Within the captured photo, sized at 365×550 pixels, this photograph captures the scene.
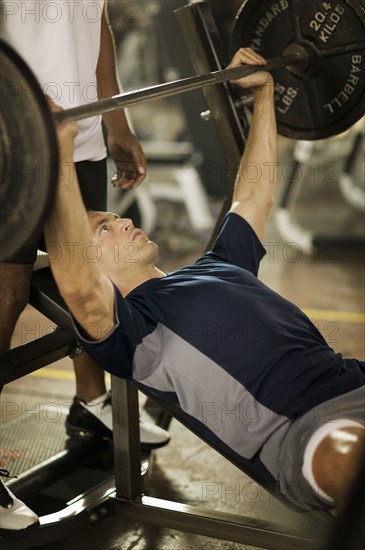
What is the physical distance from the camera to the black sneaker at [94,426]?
2545 mm

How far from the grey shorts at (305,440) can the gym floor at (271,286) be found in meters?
0.51

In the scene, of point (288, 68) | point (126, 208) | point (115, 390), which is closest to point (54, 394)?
point (115, 390)

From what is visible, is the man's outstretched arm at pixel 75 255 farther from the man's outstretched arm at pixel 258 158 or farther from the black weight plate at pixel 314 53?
the black weight plate at pixel 314 53

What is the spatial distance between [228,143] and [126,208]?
2481 millimetres

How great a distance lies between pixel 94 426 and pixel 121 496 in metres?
0.42

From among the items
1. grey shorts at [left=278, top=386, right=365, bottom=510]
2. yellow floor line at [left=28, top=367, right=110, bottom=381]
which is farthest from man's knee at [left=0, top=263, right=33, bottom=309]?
yellow floor line at [left=28, top=367, right=110, bottom=381]

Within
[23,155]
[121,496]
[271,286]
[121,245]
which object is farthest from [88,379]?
[271,286]

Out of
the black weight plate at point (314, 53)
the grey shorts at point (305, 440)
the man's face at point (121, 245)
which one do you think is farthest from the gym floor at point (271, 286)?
the black weight plate at point (314, 53)

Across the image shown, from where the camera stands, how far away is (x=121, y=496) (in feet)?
7.10

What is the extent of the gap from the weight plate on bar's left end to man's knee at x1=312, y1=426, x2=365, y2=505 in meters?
0.67

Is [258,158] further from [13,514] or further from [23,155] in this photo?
[13,514]

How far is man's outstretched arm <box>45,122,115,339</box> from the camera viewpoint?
154 cm

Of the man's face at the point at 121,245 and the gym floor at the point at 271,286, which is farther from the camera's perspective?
the gym floor at the point at 271,286

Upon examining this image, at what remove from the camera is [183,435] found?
278cm
